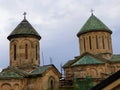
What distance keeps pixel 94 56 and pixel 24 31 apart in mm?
7901

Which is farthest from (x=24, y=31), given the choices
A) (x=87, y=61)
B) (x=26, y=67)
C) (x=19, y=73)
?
(x=87, y=61)

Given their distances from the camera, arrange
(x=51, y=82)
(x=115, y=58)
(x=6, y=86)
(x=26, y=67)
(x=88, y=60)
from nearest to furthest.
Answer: (x=6, y=86), (x=51, y=82), (x=26, y=67), (x=88, y=60), (x=115, y=58)

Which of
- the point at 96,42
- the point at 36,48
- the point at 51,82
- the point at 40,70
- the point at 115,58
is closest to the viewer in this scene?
the point at 40,70

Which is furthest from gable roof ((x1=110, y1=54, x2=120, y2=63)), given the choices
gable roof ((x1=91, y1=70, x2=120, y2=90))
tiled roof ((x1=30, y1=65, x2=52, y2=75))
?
gable roof ((x1=91, y1=70, x2=120, y2=90))

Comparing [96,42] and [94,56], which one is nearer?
[94,56]

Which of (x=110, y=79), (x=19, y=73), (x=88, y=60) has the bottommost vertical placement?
(x=110, y=79)

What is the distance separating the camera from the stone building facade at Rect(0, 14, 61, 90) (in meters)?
25.0

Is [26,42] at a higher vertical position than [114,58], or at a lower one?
higher

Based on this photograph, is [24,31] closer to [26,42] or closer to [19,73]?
[26,42]

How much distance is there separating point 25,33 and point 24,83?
17.5ft

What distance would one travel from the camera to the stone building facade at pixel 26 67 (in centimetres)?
2499

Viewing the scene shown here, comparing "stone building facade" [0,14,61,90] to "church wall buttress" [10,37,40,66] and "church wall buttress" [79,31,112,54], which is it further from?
"church wall buttress" [79,31,112,54]

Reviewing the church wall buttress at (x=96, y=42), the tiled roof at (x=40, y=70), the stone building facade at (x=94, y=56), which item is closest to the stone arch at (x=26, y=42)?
the tiled roof at (x=40, y=70)

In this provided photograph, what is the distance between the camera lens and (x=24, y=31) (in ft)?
92.0
